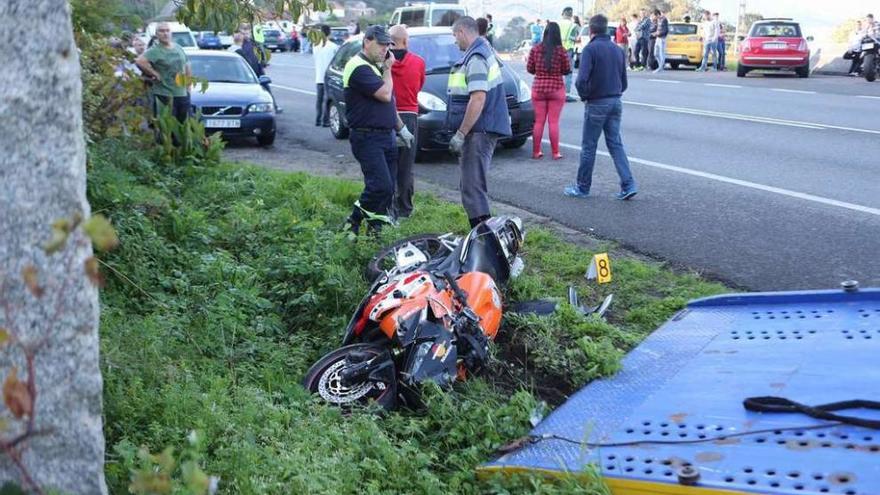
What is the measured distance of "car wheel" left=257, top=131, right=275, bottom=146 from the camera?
1527cm

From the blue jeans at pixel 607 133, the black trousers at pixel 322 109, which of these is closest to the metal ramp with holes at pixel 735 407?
the blue jeans at pixel 607 133

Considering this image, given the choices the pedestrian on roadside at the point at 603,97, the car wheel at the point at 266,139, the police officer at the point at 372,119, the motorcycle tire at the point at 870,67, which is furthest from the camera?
the motorcycle tire at the point at 870,67

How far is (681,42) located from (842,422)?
31.3 meters

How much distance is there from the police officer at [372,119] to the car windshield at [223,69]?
8297 millimetres

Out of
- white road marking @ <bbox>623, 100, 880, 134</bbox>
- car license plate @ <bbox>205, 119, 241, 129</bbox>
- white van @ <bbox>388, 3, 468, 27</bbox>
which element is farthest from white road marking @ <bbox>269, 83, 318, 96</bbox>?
car license plate @ <bbox>205, 119, 241, 129</bbox>

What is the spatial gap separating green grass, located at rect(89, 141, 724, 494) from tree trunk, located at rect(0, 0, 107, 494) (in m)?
1.06

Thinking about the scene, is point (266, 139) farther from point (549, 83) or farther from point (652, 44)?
point (652, 44)

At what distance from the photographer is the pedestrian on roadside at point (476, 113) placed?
830 centimetres

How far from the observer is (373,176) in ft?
27.3

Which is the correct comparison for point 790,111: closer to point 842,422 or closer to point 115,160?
point 115,160

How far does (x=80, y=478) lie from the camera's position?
2.67 metres

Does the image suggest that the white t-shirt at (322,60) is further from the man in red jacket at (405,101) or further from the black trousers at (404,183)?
the black trousers at (404,183)

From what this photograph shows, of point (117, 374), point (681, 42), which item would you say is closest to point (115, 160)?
point (117, 374)

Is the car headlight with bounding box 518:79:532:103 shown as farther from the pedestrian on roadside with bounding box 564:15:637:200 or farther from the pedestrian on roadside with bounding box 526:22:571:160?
the pedestrian on roadside with bounding box 564:15:637:200
